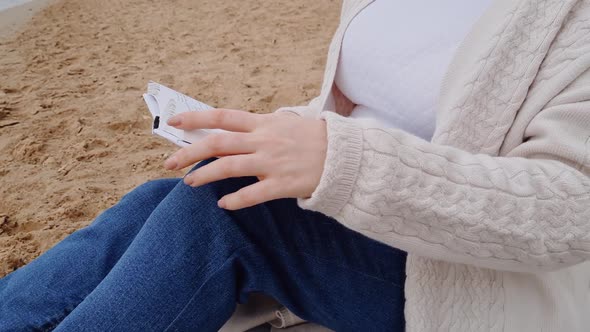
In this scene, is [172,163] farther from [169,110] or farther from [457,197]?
[457,197]

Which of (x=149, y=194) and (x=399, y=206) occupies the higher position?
(x=399, y=206)

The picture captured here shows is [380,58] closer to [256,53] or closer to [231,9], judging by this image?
[256,53]

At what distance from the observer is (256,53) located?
2.78m

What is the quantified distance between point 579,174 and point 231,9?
3102mm

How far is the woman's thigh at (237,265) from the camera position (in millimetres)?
696

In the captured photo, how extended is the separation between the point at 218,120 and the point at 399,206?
0.27 m

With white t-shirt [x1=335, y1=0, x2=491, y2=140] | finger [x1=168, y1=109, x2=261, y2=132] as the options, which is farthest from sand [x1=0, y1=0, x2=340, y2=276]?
white t-shirt [x1=335, y1=0, x2=491, y2=140]

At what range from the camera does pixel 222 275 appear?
73 centimetres

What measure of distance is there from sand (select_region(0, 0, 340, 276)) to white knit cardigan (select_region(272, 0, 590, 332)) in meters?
1.21

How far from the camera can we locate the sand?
5.68 ft

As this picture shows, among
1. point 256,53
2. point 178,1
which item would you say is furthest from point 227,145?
point 178,1

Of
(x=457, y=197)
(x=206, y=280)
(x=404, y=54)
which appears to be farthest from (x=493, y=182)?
(x=206, y=280)

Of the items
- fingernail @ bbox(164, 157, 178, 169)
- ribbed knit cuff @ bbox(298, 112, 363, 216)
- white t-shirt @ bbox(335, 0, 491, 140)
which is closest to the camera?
ribbed knit cuff @ bbox(298, 112, 363, 216)

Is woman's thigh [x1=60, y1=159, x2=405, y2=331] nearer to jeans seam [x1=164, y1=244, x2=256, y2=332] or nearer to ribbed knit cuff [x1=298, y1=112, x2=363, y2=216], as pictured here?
jeans seam [x1=164, y1=244, x2=256, y2=332]
